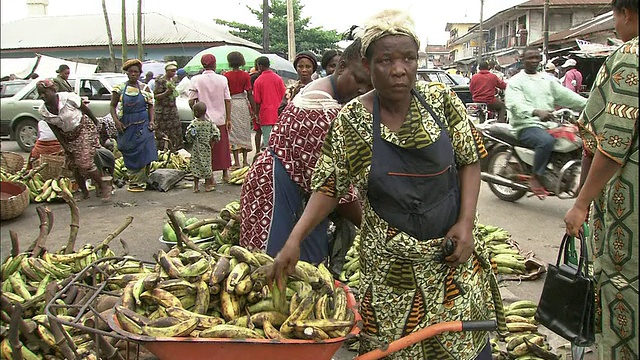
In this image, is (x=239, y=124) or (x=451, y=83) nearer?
(x=239, y=124)

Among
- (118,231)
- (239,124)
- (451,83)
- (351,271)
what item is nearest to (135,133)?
(239,124)

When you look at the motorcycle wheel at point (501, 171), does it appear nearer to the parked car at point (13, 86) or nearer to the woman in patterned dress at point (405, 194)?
the woman in patterned dress at point (405, 194)

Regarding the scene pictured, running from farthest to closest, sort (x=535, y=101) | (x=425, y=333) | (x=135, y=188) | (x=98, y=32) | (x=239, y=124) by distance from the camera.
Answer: (x=98, y=32), (x=239, y=124), (x=135, y=188), (x=535, y=101), (x=425, y=333)

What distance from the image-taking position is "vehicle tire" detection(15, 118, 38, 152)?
1426cm

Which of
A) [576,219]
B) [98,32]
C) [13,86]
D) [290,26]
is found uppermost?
[98,32]

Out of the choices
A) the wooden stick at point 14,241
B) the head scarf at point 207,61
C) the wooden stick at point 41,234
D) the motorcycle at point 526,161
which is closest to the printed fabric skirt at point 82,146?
the head scarf at point 207,61

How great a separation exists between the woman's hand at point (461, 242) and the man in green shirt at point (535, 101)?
512 centimetres

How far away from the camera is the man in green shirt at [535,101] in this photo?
694cm

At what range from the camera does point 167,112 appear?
10.5 m

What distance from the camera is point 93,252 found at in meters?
4.45

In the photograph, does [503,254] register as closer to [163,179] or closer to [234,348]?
[234,348]

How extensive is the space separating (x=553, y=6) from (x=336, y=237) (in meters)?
38.3

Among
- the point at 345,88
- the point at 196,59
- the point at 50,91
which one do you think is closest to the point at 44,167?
the point at 50,91

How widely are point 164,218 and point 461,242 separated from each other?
5842 mm
